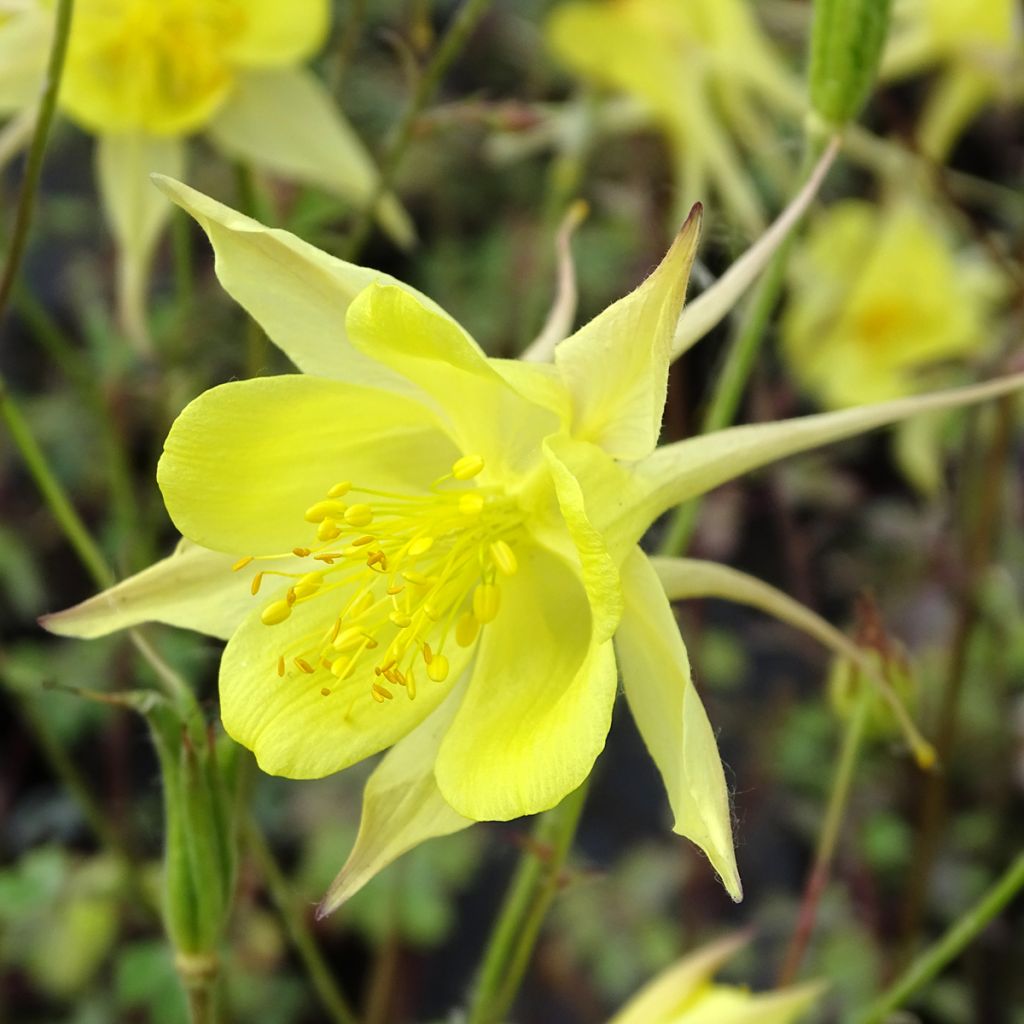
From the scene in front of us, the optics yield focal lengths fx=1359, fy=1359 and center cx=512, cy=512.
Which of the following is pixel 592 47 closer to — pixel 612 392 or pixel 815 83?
pixel 815 83

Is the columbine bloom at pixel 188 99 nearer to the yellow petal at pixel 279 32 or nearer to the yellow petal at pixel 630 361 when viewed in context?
the yellow petal at pixel 279 32

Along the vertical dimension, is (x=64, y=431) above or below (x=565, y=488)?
below

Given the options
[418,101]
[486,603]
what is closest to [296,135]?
→ [418,101]

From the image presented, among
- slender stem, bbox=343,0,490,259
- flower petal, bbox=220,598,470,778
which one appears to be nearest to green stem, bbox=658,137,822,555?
flower petal, bbox=220,598,470,778

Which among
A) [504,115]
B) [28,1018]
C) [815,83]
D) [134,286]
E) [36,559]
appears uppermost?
[815,83]

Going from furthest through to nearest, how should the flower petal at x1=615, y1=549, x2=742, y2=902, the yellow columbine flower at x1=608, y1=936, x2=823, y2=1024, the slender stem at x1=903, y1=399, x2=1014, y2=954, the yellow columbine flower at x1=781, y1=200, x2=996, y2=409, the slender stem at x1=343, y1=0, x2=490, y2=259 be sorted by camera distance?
the yellow columbine flower at x1=781, y1=200, x2=996, y2=409
the slender stem at x1=903, y1=399, x2=1014, y2=954
the slender stem at x1=343, y1=0, x2=490, y2=259
the yellow columbine flower at x1=608, y1=936, x2=823, y2=1024
the flower petal at x1=615, y1=549, x2=742, y2=902

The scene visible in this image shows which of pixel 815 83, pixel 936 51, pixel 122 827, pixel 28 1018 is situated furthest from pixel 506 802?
pixel 28 1018

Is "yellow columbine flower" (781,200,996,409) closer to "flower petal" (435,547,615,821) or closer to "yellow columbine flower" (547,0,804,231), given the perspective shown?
"yellow columbine flower" (547,0,804,231)
